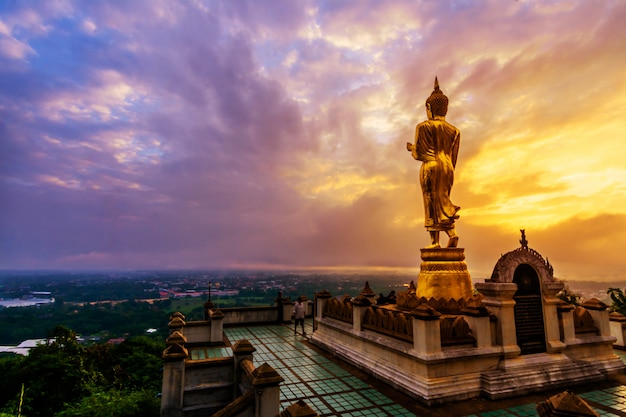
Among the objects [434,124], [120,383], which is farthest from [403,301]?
[120,383]

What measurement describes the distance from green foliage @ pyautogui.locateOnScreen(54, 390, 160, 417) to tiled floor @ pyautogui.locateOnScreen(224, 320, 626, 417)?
2943 millimetres

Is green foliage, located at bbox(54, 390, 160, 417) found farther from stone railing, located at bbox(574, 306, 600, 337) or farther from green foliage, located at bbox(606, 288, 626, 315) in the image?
green foliage, located at bbox(606, 288, 626, 315)

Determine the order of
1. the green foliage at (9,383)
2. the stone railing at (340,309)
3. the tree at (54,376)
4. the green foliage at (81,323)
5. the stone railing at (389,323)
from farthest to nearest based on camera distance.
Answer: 1. the green foliage at (81,323)
2. the stone railing at (340,309)
3. the green foliage at (9,383)
4. the tree at (54,376)
5. the stone railing at (389,323)

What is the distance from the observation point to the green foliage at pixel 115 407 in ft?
32.9

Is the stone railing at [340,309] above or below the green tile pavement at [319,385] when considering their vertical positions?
above

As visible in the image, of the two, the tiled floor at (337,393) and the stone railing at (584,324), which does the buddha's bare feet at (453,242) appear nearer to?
the stone railing at (584,324)

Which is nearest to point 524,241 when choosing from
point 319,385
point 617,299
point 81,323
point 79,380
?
point 319,385

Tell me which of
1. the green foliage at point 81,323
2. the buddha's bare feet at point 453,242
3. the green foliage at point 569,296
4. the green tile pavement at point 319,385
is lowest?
the green foliage at point 81,323

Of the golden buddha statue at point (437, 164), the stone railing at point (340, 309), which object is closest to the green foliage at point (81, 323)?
the stone railing at point (340, 309)

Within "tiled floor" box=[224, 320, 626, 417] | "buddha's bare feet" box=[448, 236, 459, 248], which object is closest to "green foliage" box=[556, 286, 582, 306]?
"tiled floor" box=[224, 320, 626, 417]

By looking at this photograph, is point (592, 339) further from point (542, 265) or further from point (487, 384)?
point (487, 384)

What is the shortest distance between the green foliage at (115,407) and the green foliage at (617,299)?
2096 cm

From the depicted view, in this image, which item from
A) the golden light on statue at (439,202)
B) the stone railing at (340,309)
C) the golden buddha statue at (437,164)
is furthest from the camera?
the golden buddha statue at (437,164)

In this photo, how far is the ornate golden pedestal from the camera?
42.4 ft
